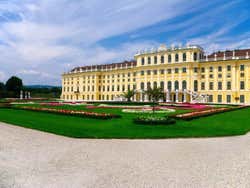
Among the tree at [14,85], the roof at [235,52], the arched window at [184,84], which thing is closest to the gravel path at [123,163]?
the arched window at [184,84]

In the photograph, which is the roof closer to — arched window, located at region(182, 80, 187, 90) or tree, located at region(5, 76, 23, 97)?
arched window, located at region(182, 80, 187, 90)

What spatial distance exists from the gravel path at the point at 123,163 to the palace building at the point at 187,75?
46.4m

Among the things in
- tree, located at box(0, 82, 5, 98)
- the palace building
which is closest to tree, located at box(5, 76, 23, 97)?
tree, located at box(0, 82, 5, 98)

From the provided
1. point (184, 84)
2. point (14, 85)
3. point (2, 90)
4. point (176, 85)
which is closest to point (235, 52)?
point (184, 84)

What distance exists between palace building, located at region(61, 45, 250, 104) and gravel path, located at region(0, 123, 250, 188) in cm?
4643

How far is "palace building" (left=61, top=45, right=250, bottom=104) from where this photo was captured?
52.8m

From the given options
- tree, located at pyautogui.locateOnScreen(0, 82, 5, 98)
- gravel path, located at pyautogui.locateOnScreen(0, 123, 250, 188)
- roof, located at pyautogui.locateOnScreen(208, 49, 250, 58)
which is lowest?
gravel path, located at pyautogui.locateOnScreen(0, 123, 250, 188)

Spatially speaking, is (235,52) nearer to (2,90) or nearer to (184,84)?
(184,84)

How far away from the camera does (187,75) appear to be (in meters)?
58.3

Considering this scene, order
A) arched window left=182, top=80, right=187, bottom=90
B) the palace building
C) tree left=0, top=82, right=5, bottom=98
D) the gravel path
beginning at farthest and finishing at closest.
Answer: tree left=0, top=82, right=5, bottom=98 < arched window left=182, top=80, right=187, bottom=90 < the palace building < the gravel path

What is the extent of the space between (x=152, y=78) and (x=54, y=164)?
58.0 meters

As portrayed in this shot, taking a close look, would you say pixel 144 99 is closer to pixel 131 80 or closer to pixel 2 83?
pixel 131 80

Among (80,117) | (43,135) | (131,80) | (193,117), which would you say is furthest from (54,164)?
(131,80)

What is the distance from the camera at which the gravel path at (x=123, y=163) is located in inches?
231
